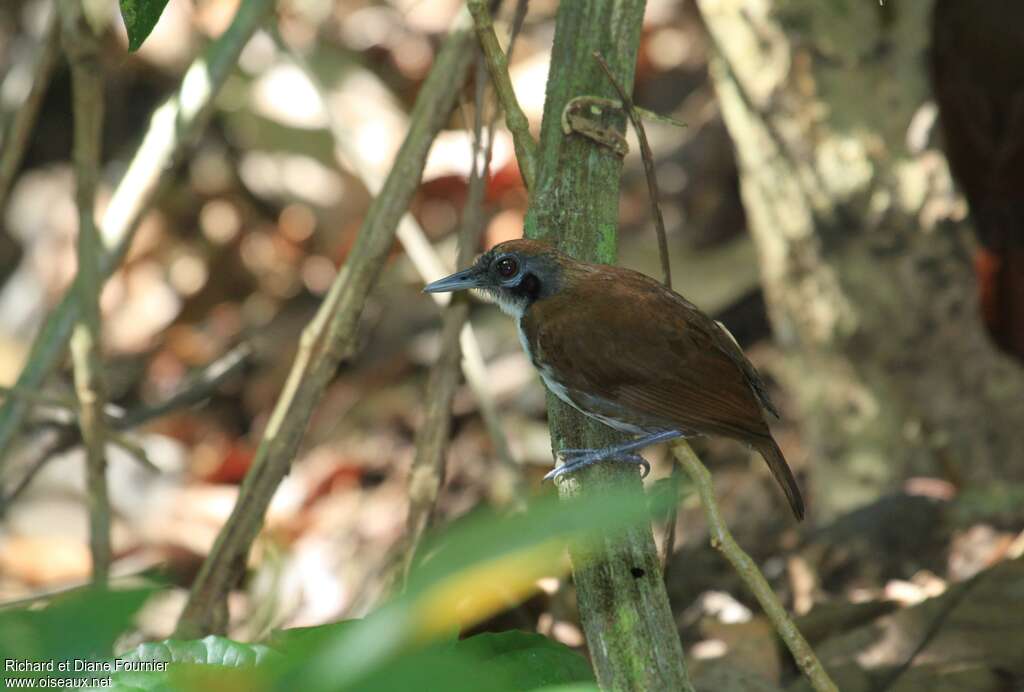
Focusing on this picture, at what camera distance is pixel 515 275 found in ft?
7.71

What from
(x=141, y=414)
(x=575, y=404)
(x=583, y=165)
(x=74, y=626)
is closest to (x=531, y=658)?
(x=575, y=404)

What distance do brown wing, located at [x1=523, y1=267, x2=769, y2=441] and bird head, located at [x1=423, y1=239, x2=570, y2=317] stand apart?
0.18 ft

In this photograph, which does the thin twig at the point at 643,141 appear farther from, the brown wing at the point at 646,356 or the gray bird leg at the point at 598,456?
the gray bird leg at the point at 598,456

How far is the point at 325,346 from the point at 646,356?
0.81 metres

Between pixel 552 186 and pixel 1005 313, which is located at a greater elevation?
pixel 1005 313

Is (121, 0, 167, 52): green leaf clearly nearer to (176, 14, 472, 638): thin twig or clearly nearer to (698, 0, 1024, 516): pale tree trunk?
(176, 14, 472, 638): thin twig

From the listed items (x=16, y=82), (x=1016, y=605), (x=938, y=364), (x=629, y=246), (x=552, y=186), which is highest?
(x=16, y=82)

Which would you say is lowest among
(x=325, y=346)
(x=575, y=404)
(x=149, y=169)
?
(x=575, y=404)

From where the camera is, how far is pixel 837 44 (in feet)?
12.0

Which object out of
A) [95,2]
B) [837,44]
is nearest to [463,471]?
[837,44]

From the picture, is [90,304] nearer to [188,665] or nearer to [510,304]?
[510,304]

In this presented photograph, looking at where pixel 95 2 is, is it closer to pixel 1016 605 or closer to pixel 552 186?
pixel 552 186

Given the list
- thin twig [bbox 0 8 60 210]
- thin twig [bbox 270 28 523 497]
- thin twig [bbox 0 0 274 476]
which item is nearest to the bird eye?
thin twig [bbox 270 28 523 497]

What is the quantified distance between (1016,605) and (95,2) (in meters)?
2.53
